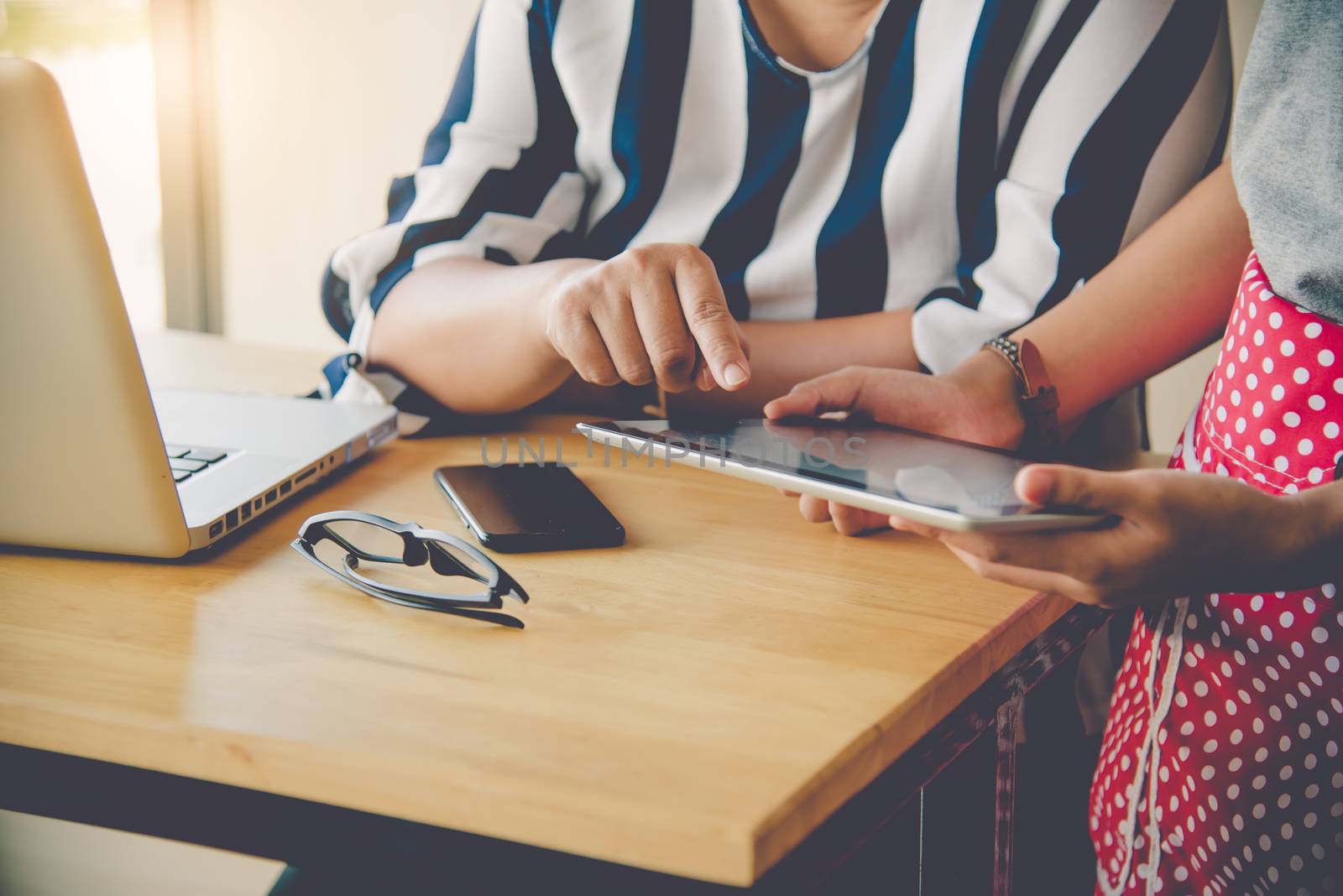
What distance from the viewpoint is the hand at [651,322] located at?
549 mm

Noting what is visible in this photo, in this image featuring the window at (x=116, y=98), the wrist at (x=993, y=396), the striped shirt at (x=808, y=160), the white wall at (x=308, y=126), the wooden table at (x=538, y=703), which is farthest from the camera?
the window at (x=116, y=98)

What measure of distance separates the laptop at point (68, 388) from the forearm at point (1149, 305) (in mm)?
542

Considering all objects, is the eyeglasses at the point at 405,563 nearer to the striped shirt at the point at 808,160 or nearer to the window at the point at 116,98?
the striped shirt at the point at 808,160

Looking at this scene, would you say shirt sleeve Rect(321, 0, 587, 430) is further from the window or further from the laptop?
the window

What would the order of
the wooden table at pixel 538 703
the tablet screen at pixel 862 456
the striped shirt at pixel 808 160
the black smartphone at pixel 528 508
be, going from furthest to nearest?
the striped shirt at pixel 808 160, the black smartphone at pixel 528 508, the tablet screen at pixel 862 456, the wooden table at pixel 538 703

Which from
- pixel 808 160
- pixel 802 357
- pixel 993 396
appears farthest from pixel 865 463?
pixel 808 160

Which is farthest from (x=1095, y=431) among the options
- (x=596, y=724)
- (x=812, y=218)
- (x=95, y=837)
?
(x=95, y=837)

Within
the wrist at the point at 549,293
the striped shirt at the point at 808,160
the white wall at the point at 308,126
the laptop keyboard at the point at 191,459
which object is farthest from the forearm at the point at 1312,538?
the white wall at the point at 308,126

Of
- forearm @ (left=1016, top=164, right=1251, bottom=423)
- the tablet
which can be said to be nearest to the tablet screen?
the tablet

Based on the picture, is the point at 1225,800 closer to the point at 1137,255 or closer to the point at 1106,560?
the point at 1106,560

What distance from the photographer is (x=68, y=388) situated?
0.45 metres

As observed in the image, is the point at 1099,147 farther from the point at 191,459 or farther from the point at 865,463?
the point at 191,459

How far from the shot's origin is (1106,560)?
1.40 feet

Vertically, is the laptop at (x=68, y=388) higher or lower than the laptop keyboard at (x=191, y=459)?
higher
